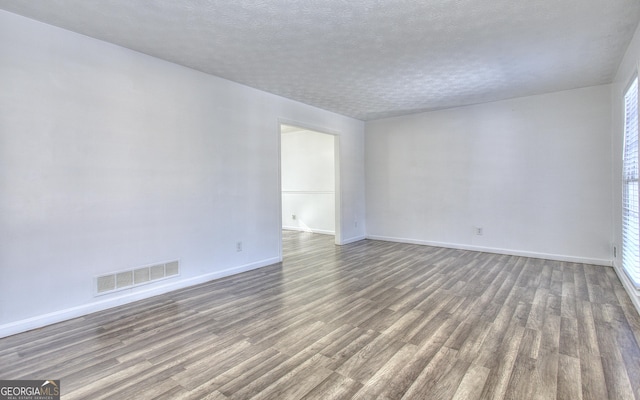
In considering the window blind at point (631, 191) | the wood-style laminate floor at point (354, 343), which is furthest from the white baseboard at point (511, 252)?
the window blind at point (631, 191)

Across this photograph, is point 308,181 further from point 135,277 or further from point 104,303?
point 104,303

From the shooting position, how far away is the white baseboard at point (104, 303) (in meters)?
2.50

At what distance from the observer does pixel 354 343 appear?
227 cm

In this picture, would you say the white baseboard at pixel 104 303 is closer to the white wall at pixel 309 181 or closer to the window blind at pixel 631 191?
the white wall at pixel 309 181

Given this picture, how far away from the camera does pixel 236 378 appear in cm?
186

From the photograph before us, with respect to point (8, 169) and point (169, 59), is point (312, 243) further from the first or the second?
point (8, 169)

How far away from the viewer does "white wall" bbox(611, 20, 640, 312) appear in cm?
302

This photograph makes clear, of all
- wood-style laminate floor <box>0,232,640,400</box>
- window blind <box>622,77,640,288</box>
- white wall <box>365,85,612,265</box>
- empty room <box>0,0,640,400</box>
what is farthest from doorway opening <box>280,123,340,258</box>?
window blind <box>622,77,640,288</box>

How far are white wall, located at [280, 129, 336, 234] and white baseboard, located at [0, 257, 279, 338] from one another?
12.6 ft

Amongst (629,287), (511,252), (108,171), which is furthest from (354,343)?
(511,252)

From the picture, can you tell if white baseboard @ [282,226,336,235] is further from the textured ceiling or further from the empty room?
the textured ceiling

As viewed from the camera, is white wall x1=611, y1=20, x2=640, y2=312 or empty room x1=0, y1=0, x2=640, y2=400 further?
white wall x1=611, y1=20, x2=640, y2=312

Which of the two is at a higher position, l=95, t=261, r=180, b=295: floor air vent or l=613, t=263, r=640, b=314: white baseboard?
l=95, t=261, r=180, b=295: floor air vent

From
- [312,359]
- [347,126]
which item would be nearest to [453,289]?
[312,359]
